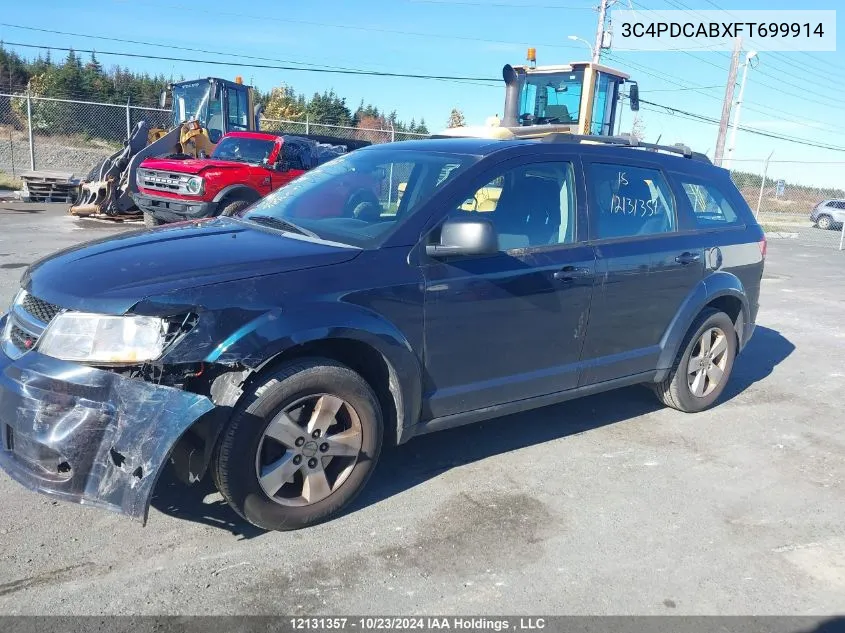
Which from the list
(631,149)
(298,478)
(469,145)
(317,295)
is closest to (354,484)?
(298,478)

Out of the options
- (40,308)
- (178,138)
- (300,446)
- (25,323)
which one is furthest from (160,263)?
(178,138)

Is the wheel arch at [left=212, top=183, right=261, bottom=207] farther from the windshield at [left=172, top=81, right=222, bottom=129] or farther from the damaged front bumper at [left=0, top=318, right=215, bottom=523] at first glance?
the damaged front bumper at [left=0, top=318, right=215, bottom=523]

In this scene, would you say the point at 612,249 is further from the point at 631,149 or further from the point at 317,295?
the point at 317,295

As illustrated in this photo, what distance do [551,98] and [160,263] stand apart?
11.4 metres

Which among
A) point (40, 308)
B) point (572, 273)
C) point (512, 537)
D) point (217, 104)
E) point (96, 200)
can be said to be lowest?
point (512, 537)

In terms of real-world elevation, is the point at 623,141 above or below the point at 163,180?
above

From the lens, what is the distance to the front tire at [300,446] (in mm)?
3068

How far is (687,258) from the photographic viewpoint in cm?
489

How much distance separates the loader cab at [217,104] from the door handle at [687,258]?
1473cm

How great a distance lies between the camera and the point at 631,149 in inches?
191

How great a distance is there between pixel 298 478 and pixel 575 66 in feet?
37.4

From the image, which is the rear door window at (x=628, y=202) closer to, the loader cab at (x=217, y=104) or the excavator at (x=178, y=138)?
the excavator at (x=178, y=138)

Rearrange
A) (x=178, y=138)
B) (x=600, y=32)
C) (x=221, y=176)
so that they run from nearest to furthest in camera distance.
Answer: (x=221, y=176), (x=178, y=138), (x=600, y=32)

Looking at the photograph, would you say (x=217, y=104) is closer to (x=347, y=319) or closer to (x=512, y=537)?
(x=347, y=319)
